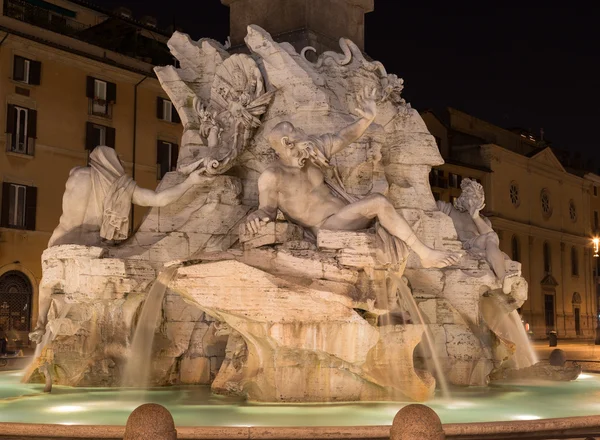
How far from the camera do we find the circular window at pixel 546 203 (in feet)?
173

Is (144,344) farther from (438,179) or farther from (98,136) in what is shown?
(438,179)

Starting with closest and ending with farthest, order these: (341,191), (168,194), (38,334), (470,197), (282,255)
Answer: (282,255)
(341,191)
(168,194)
(38,334)
(470,197)

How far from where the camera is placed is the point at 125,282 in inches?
382

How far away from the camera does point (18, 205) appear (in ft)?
90.3

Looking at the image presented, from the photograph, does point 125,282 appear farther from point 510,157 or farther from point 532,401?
point 510,157

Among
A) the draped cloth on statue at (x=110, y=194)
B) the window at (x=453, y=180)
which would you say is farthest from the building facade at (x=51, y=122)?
the draped cloth on statue at (x=110, y=194)

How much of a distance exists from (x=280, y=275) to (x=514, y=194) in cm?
4267

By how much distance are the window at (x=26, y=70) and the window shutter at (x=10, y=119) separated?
93 centimetres

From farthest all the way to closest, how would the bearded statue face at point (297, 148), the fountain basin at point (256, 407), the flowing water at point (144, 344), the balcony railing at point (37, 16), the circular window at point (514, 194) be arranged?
the circular window at point (514, 194) → the balcony railing at point (37, 16) → the flowing water at point (144, 344) → the bearded statue face at point (297, 148) → the fountain basin at point (256, 407)

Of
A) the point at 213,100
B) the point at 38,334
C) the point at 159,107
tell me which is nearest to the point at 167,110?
the point at 159,107

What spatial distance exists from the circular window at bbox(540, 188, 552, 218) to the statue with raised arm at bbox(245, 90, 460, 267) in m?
45.5

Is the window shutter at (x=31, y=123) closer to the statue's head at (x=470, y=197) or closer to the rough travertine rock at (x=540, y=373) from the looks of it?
the statue's head at (x=470, y=197)

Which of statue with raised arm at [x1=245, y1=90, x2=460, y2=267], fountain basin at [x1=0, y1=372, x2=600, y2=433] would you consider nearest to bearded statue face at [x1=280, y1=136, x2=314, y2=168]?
statue with raised arm at [x1=245, y1=90, x2=460, y2=267]

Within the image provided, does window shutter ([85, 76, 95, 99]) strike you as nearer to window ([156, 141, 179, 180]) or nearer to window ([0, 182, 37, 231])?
window ([156, 141, 179, 180])
